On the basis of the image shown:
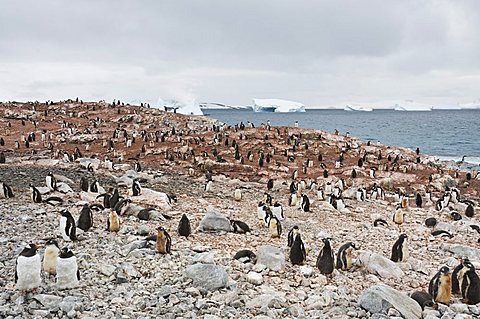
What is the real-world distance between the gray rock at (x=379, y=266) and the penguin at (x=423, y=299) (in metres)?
1.40

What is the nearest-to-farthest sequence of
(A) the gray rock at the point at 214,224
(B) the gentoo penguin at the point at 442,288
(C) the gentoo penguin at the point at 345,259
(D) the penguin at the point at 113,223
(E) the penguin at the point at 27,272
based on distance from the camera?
1. (E) the penguin at the point at 27,272
2. (B) the gentoo penguin at the point at 442,288
3. (C) the gentoo penguin at the point at 345,259
4. (D) the penguin at the point at 113,223
5. (A) the gray rock at the point at 214,224

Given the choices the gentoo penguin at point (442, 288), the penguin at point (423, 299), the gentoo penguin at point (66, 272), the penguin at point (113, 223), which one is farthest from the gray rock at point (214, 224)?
the gentoo penguin at point (442, 288)

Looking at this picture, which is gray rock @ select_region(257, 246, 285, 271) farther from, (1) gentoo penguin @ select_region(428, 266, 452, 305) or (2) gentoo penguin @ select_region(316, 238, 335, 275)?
(1) gentoo penguin @ select_region(428, 266, 452, 305)

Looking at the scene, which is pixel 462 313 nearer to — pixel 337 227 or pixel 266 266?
pixel 266 266

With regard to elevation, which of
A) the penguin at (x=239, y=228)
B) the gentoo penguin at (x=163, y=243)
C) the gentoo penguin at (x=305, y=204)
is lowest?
the gentoo penguin at (x=305, y=204)

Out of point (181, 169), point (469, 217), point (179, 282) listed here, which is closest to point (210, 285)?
point (179, 282)

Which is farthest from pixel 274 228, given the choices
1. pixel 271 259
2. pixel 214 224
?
pixel 271 259

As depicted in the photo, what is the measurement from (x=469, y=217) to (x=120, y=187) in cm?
1417

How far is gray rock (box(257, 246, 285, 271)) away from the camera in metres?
8.97

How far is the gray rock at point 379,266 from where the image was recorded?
30.5 ft

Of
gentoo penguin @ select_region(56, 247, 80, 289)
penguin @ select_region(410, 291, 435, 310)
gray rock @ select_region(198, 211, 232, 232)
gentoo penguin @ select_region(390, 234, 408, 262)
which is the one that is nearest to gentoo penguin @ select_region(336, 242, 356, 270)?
gentoo penguin @ select_region(390, 234, 408, 262)

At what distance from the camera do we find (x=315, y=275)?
8844mm

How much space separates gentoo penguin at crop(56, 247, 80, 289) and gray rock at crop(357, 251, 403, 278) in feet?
18.5

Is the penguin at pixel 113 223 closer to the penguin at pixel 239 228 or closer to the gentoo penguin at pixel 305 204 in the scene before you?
the penguin at pixel 239 228
